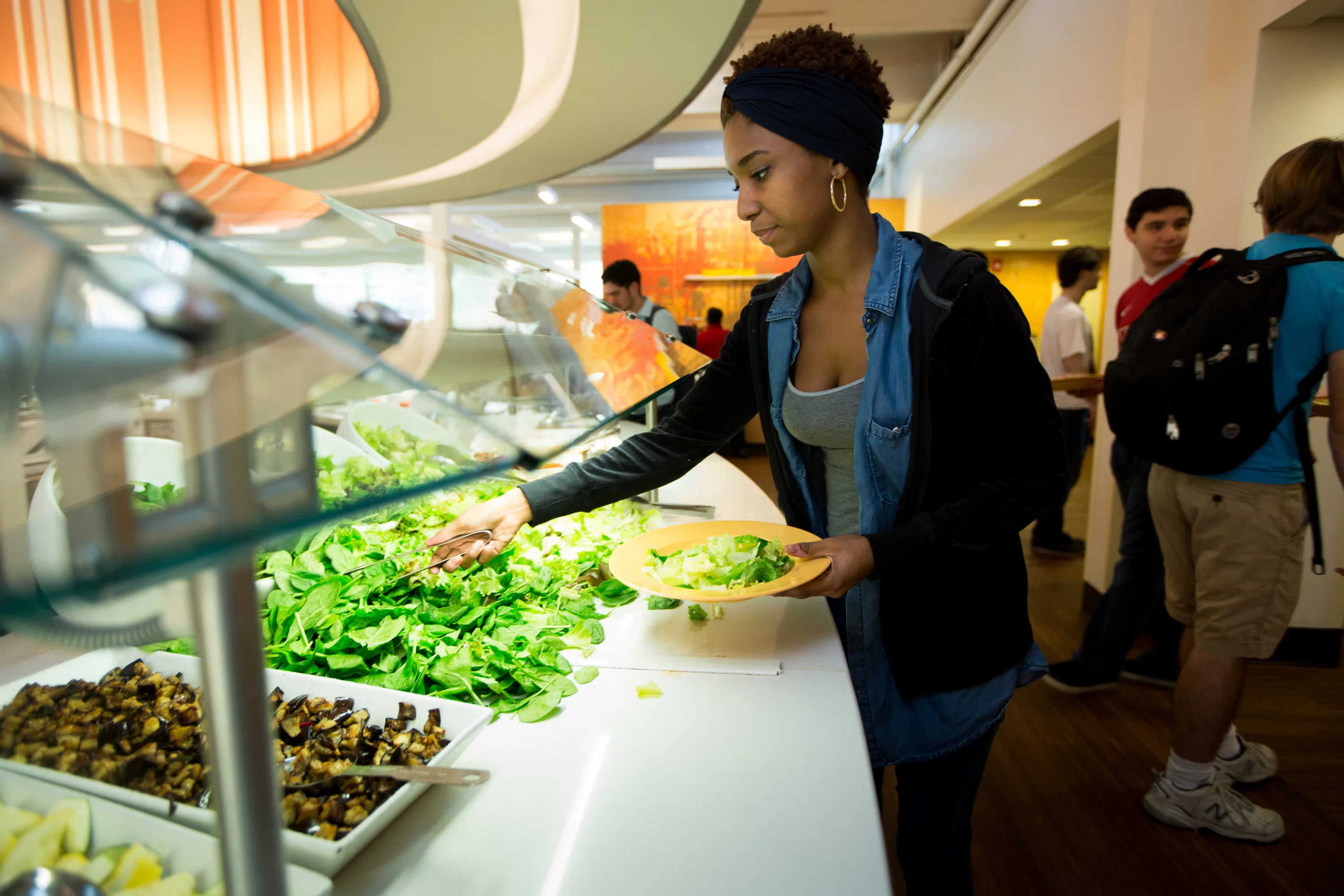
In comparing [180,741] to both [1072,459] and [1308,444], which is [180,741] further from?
[1072,459]

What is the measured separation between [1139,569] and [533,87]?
274 cm

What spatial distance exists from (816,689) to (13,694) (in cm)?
101

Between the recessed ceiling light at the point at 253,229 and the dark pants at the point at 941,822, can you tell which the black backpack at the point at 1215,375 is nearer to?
the dark pants at the point at 941,822

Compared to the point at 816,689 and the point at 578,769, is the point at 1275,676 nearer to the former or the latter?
the point at 816,689

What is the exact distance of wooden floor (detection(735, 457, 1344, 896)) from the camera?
1.75m

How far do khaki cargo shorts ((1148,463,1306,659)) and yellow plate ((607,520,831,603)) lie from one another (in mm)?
1271

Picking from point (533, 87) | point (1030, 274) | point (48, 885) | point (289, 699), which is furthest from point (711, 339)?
point (48, 885)

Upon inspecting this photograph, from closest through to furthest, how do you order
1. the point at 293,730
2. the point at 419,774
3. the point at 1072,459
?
the point at 419,774 → the point at 293,730 → the point at 1072,459

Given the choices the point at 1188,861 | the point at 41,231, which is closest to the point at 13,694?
the point at 41,231

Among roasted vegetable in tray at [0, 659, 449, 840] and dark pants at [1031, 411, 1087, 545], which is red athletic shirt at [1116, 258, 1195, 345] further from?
roasted vegetable in tray at [0, 659, 449, 840]

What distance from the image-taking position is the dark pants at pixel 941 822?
3.81 feet

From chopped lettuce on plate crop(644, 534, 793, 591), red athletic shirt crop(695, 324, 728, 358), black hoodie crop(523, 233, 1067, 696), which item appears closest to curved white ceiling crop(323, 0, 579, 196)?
black hoodie crop(523, 233, 1067, 696)

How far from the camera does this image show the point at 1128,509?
2.46 metres

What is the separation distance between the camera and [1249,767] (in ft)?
6.84
